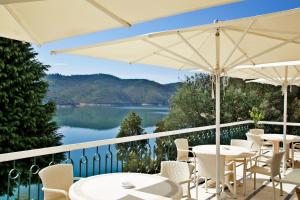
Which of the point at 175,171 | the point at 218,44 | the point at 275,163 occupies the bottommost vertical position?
the point at 275,163

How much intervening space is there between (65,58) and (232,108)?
554 inches

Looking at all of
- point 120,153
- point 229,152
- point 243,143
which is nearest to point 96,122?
point 120,153

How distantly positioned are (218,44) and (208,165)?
1.85 meters

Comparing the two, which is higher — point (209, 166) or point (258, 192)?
point (209, 166)

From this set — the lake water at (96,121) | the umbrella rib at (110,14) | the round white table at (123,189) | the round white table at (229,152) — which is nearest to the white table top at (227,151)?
the round white table at (229,152)

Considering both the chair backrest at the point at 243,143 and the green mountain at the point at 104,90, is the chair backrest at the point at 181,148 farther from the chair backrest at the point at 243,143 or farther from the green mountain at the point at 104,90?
the green mountain at the point at 104,90

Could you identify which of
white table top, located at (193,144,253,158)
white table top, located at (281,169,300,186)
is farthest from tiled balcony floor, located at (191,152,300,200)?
white table top, located at (281,169,300,186)

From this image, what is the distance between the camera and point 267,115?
62.5 ft

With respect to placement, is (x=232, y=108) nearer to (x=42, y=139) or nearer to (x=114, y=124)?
(x=114, y=124)

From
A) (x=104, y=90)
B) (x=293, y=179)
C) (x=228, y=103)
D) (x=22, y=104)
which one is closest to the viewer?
(x=293, y=179)

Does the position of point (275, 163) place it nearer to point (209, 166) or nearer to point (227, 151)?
point (227, 151)

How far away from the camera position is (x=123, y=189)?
298 centimetres

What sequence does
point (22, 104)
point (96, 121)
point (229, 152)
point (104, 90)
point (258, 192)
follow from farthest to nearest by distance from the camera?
point (96, 121) → point (104, 90) → point (22, 104) → point (258, 192) → point (229, 152)

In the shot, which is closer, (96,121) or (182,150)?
(182,150)
